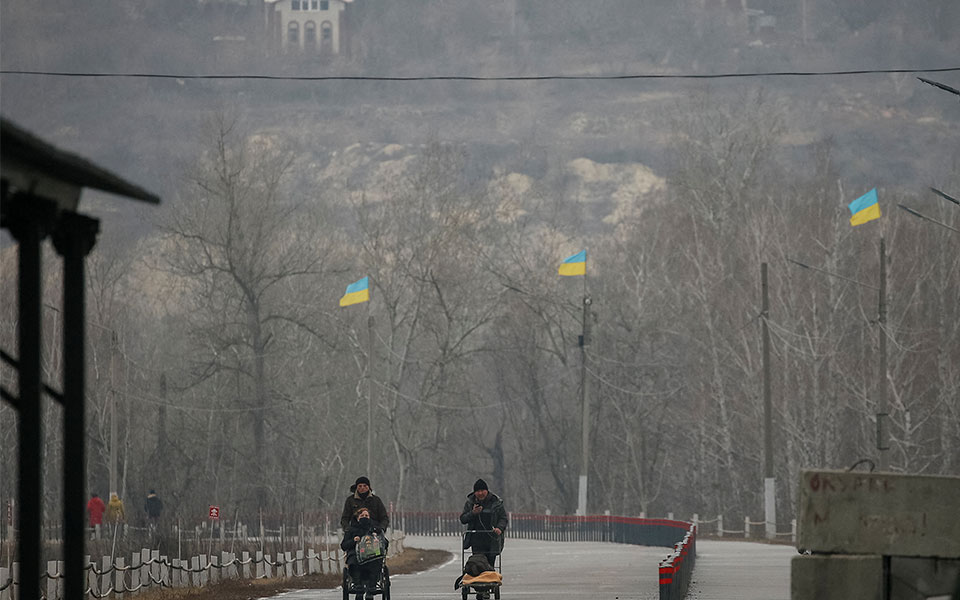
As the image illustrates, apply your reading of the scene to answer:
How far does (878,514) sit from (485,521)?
33.7 feet

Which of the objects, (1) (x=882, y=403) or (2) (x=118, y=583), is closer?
(2) (x=118, y=583)

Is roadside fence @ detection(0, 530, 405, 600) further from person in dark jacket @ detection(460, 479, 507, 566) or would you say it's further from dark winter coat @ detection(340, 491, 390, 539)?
person in dark jacket @ detection(460, 479, 507, 566)

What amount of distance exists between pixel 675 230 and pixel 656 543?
41079 mm

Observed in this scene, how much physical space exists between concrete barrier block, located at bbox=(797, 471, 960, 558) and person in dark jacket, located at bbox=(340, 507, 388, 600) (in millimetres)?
8254

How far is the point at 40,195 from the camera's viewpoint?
1073 cm

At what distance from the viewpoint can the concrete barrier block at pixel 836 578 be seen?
15.2 m

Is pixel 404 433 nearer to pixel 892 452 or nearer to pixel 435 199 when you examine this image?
pixel 435 199

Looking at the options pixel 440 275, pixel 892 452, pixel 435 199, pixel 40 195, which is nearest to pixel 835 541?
pixel 40 195

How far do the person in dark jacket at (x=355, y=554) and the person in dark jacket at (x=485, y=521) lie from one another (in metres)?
2.23

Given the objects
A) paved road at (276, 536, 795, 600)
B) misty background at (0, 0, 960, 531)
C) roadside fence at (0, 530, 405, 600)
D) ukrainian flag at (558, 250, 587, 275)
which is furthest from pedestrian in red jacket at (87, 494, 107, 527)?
ukrainian flag at (558, 250, 587, 275)

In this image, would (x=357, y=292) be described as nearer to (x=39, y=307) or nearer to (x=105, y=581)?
(x=105, y=581)

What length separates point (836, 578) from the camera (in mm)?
15266

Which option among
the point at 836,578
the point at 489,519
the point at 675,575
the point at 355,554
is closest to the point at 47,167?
the point at 836,578

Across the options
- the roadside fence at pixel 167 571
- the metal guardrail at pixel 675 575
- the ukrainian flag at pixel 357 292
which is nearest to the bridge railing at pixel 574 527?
the ukrainian flag at pixel 357 292
